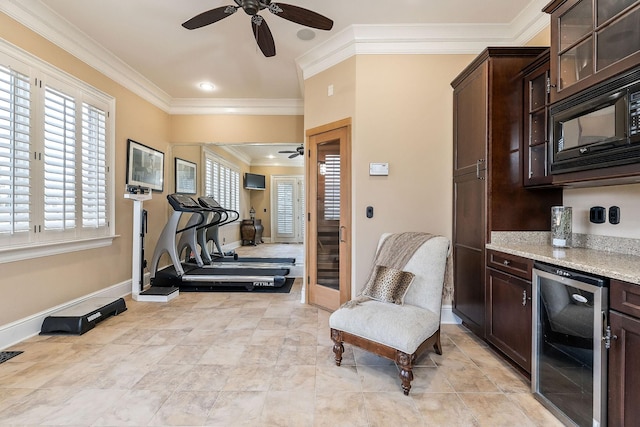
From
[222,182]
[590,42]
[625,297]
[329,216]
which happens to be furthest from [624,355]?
[222,182]

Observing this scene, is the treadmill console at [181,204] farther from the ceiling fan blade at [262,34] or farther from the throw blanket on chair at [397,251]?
the throw blanket on chair at [397,251]

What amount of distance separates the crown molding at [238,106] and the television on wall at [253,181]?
153 inches

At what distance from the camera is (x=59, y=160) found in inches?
118

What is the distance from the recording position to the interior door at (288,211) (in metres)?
9.42

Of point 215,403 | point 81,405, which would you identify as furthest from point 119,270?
point 215,403

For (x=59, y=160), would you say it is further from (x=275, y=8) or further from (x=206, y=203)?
(x=275, y=8)

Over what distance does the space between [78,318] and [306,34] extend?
3.62 meters

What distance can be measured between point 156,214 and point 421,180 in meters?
4.10

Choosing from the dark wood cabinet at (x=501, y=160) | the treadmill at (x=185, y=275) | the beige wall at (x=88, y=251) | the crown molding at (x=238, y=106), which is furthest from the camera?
the crown molding at (x=238, y=106)

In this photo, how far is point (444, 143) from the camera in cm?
315

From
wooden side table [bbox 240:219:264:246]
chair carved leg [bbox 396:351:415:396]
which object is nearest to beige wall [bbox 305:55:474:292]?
chair carved leg [bbox 396:351:415:396]

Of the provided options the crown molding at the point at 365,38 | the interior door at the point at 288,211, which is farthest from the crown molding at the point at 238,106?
the interior door at the point at 288,211

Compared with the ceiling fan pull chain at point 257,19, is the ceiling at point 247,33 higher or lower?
higher

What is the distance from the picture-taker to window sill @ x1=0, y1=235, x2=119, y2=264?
2.52m
